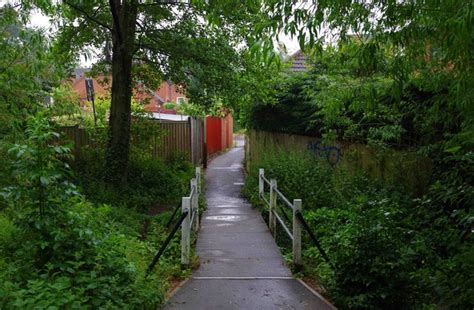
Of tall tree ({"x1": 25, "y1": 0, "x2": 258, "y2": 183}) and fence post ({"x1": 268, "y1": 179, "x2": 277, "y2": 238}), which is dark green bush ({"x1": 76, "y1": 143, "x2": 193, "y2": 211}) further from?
fence post ({"x1": 268, "y1": 179, "x2": 277, "y2": 238})

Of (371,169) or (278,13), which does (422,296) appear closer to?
(278,13)

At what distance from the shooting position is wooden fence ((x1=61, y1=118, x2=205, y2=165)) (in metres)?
15.3

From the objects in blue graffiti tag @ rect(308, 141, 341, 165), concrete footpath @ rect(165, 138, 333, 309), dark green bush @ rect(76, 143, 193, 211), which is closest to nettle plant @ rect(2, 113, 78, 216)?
concrete footpath @ rect(165, 138, 333, 309)

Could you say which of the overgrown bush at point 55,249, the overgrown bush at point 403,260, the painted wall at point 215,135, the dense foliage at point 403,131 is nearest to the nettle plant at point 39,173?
the overgrown bush at point 55,249

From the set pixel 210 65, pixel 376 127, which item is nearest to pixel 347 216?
pixel 376 127

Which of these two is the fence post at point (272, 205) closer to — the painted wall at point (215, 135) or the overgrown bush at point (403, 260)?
the overgrown bush at point (403, 260)

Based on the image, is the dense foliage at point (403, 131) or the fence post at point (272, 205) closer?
the dense foliage at point (403, 131)

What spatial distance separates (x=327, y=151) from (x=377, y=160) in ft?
10.9

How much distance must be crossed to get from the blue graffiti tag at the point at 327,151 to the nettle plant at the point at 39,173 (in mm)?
10120

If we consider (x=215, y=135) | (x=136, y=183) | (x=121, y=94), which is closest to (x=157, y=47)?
(x=121, y=94)

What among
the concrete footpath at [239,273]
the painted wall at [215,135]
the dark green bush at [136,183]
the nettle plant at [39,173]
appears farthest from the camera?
the painted wall at [215,135]

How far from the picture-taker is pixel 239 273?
23.2 ft

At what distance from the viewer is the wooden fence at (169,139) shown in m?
15.3

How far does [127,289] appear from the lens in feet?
16.0
